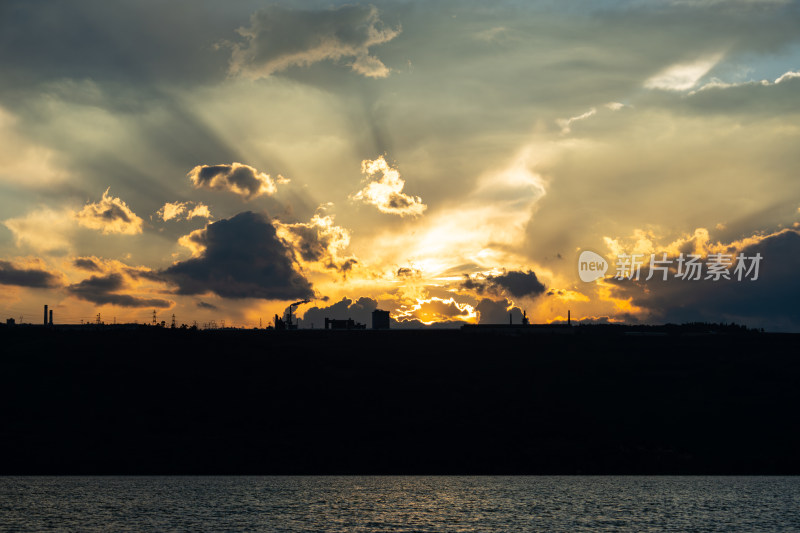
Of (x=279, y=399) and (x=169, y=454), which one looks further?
(x=279, y=399)

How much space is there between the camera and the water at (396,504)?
75688mm

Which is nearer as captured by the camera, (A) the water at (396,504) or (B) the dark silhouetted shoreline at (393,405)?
(A) the water at (396,504)

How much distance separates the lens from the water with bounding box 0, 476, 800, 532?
248 feet

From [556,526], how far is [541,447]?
158 ft

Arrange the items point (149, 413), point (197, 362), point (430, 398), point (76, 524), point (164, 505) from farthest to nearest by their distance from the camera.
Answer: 1. point (197, 362)
2. point (430, 398)
3. point (149, 413)
4. point (164, 505)
5. point (76, 524)

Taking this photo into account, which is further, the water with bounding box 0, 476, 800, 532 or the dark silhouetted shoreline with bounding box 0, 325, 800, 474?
the dark silhouetted shoreline with bounding box 0, 325, 800, 474

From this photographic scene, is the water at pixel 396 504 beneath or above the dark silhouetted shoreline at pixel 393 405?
beneath

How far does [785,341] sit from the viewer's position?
595ft

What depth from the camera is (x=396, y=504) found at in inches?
3551

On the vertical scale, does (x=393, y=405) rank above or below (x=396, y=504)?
above

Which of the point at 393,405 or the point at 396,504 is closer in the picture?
the point at 396,504

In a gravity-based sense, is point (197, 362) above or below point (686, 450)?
above

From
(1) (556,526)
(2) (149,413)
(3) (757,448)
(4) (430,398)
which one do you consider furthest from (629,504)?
(2) (149,413)

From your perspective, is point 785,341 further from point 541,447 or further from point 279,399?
point 279,399
